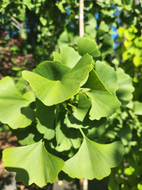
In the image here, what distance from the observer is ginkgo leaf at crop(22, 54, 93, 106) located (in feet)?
1.48

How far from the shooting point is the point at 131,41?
1.29 meters

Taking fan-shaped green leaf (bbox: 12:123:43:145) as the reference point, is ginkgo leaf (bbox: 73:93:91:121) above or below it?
above

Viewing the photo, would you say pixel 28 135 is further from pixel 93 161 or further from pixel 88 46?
pixel 88 46

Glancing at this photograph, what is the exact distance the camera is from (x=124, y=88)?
0.81 meters

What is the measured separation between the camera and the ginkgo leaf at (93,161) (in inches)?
23.5

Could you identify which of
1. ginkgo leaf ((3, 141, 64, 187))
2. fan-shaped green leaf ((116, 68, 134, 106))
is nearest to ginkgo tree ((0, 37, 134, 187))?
ginkgo leaf ((3, 141, 64, 187))

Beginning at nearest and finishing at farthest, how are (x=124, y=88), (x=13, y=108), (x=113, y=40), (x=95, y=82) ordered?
(x=95, y=82)
(x=13, y=108)
(x=124, y=88)
(x=113, y=40)

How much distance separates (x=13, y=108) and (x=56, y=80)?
0.27 m

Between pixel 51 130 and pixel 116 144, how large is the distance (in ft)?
1.11

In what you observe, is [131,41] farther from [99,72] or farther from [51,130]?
[51,130]

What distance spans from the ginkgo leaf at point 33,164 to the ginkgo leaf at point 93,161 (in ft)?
0.28

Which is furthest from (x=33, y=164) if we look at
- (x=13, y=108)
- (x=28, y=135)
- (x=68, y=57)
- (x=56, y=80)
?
(x=68, y=57)

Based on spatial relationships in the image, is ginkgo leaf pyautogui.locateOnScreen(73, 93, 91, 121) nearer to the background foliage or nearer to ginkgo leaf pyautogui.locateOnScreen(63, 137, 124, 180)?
ginkgo leaf pyautogui.locateOnScreen(63, 137, 124, 180)

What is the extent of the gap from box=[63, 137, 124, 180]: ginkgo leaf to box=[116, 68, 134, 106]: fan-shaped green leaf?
0.26 metres
